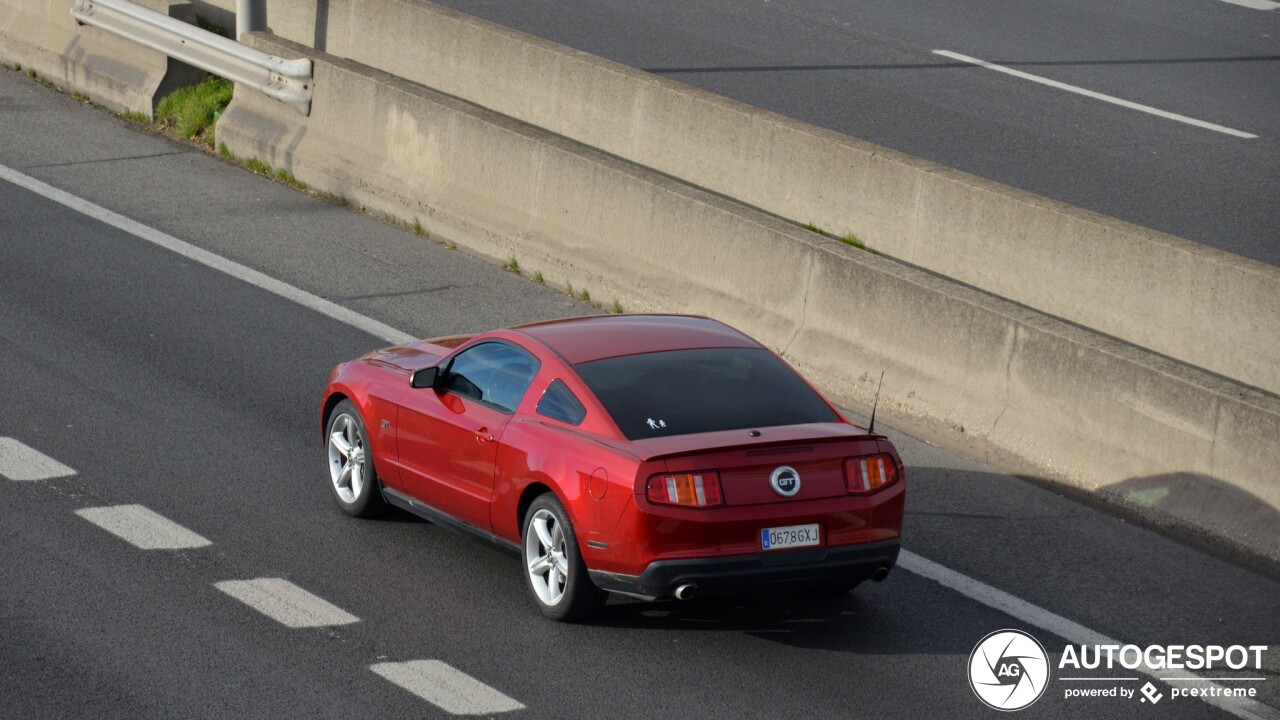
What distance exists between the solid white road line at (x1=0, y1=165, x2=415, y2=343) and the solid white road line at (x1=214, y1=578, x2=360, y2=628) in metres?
4.11

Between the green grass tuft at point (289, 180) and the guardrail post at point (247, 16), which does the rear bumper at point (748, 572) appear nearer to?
the green grass tuft at point (289, 180)

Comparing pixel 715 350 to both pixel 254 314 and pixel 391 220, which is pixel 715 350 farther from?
pixel 391 220

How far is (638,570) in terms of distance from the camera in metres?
7.74

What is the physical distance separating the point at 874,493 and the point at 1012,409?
9.80 ft

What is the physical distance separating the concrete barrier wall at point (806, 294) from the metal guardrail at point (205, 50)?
0.20 m

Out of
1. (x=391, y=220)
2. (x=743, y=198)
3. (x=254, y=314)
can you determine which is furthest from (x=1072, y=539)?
(x=391, y=220)

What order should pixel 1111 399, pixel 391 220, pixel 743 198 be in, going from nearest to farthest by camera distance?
pixel 1111 399 → pixel 743 198 → pixel 391 220

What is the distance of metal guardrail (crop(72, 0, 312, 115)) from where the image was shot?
1667 centimetres

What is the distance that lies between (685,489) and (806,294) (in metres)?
4.71

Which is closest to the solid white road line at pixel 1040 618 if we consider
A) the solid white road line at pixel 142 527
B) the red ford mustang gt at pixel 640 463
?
the red ford mustang gt at pixel 640 463

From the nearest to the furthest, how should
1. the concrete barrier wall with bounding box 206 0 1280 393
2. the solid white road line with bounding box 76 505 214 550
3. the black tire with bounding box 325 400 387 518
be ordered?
the solid white road line with bounding box 76 505 214 550 → the black tire with bounding box 325 400 387 518 → the concrete barrier wall with bounding box 206 0 1280 393

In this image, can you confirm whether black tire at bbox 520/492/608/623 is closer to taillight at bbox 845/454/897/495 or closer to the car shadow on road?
the car shadow on road

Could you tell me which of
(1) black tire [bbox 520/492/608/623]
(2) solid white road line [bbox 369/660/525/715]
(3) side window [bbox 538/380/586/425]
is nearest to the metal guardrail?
(3) side window [bbox 538/380/586/425]

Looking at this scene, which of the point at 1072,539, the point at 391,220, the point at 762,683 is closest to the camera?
the point at 762,683
